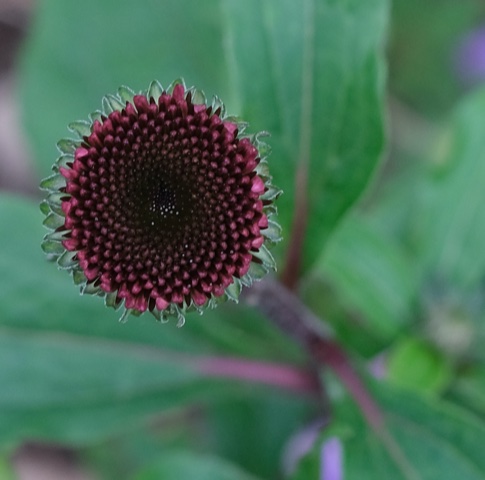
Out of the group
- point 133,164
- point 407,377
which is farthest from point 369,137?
point 407,377

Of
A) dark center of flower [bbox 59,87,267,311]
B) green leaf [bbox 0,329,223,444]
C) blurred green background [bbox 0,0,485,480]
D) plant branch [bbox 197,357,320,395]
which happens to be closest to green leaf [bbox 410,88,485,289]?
blurred green background [bbox 0,0,485,480]

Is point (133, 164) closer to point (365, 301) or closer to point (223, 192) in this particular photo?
point (223, 192)

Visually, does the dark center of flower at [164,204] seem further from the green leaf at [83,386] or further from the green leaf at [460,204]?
the green leaf at [460,204]

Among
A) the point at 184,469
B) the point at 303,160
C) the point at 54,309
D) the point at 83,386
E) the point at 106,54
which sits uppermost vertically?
the point at 106,54

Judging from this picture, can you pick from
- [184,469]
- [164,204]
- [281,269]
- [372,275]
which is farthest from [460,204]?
[164,204]


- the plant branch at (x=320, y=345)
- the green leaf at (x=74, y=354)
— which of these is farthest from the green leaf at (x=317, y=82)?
the green leaf at (x=74, y=354)

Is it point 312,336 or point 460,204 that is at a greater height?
point 460,204

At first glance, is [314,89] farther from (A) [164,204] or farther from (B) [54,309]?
(B) [54,309]
